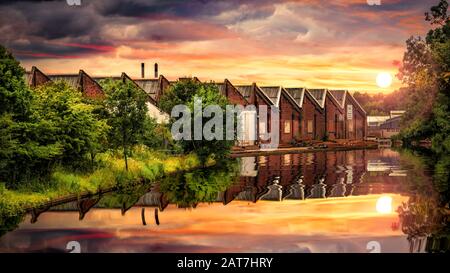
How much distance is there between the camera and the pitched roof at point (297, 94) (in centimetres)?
9207

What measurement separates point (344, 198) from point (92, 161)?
11.5 meters

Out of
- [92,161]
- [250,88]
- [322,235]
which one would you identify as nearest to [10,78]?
[92,161]

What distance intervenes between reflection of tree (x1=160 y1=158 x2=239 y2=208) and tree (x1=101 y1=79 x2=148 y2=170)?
3.03 metres

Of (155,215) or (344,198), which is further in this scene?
(344,198)

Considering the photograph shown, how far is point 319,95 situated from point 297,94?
542 centimetres

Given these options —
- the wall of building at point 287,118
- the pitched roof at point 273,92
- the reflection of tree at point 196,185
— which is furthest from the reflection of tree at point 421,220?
the pitched roof at point 273,92

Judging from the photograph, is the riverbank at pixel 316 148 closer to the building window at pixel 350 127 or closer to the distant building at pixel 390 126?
the building window at pixel 350 127

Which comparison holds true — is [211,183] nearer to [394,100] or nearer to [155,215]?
[155,215]

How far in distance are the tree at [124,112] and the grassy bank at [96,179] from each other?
121 cm

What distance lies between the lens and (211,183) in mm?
35281

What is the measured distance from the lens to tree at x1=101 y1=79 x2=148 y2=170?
119 feet

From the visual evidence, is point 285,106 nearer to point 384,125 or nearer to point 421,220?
point 384,125

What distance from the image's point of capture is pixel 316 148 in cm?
8431
